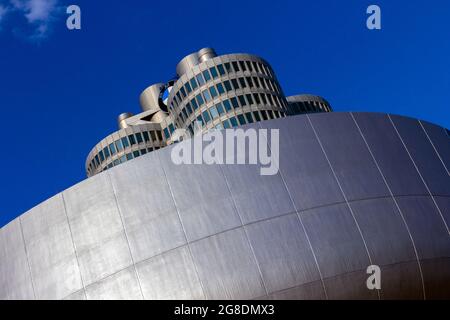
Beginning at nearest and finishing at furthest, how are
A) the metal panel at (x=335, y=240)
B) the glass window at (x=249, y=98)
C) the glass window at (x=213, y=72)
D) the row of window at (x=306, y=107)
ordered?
1. the metal panel at (x=335, y=240)
2. the glass window at (x=249, y=98)
3. the glass window at (x=213, y=72)
4. the row of window at (x=306, y=107)

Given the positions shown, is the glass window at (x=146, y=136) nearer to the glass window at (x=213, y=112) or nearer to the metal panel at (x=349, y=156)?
the glass window at (x=213, y=112)

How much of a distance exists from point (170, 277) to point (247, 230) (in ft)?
11.4

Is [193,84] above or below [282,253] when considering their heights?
above

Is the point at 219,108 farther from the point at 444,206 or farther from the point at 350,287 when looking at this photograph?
the point at 350,287

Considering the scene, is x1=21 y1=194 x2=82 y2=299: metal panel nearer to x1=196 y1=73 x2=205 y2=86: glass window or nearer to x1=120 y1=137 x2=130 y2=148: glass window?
x1=196 y1=73 x2=205 y2=86: glass window

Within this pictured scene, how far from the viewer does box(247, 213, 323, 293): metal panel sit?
866 inches

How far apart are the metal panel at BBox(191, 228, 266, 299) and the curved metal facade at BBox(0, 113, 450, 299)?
0.13ft

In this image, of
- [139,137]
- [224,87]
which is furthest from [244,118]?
[139,137]

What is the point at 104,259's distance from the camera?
23.0m

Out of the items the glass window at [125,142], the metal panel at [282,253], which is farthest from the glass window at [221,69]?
the metal panel at [282,253]

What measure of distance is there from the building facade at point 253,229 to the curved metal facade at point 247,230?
0.15 ft

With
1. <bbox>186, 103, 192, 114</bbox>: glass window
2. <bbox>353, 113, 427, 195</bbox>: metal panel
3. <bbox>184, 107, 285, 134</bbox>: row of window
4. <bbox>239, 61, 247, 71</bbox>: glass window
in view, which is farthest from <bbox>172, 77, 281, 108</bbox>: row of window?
<bbox>353, 113, 427, 195</bbox>: metal panel

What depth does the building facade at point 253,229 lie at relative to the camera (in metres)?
22.2
